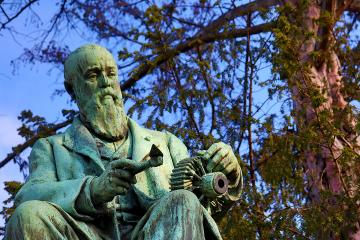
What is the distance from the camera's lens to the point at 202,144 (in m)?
12.8

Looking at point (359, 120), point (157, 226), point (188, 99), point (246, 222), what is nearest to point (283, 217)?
point (246, 222)

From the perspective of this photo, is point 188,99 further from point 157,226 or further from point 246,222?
point 157,226

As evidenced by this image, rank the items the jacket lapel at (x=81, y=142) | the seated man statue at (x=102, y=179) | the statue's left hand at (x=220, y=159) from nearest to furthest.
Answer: the seated man statue at (x=102, y=179) < the statue's left hand at (x=220, y=159) < the jacket lapel at (x=81, y=142)

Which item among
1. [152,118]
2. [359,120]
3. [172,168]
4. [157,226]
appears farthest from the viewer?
[152,118]

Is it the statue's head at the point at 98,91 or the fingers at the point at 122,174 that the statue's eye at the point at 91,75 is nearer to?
the statue's head at the point at 98,91

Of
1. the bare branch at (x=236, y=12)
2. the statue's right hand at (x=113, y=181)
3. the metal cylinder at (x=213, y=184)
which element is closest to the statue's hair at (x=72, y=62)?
the statue's right hand at (x=113, y=181)

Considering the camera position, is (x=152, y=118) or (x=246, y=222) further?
(x=152, y=118)

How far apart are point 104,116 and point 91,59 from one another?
34 cm

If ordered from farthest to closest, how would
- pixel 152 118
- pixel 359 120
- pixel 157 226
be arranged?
pixel 152 118, pixel 359 120, pixel 157 226

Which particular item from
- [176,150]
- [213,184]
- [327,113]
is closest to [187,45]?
[327,113]

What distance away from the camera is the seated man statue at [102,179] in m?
6.73

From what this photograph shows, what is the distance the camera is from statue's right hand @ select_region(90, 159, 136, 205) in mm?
6895

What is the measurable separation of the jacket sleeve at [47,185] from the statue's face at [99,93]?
311 millimetres

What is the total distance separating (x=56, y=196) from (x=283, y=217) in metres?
5.52
